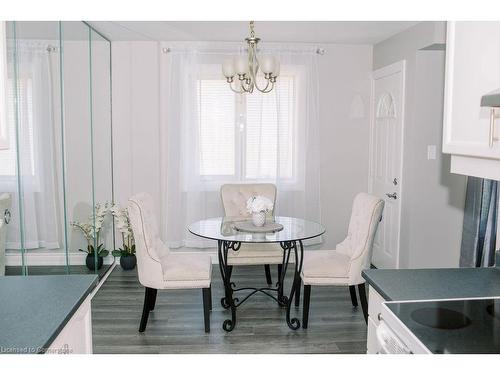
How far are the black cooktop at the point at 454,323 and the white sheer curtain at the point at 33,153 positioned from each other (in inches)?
99.0

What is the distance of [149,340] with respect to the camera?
3.43 m

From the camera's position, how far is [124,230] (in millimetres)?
5059

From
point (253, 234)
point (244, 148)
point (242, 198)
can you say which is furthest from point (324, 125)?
point (253, 234)

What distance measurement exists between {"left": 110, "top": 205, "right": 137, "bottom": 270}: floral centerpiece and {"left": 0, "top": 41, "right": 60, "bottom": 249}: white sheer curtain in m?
1.22

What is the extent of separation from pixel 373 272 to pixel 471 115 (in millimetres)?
788

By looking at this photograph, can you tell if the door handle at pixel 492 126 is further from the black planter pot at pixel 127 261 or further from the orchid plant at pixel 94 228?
the black planter pot at pixel 127 261

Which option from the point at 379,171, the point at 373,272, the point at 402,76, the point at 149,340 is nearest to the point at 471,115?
the point at 373,272

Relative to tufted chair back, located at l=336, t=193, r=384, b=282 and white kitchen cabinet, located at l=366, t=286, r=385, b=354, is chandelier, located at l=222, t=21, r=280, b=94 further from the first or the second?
white kitchen cabinet, located at l=366, t=286, r=385, b=354

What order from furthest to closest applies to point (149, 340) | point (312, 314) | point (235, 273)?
1. point (235, 273)
2. point (312, 314)
3. point (149, 340)

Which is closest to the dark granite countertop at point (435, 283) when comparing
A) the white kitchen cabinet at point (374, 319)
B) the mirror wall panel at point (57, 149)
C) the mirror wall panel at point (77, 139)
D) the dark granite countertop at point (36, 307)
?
the white kitchen cabinet at point (374, 319)

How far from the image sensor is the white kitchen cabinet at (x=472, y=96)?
1688mm

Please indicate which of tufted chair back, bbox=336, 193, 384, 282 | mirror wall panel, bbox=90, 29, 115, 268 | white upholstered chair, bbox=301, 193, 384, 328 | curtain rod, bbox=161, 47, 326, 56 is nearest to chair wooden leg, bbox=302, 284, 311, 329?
white upholstered chair, bbox=301, 193, 384, 328

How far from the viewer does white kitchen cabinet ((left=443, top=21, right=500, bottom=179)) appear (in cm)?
169

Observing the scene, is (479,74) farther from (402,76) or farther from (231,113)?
(231,113)
